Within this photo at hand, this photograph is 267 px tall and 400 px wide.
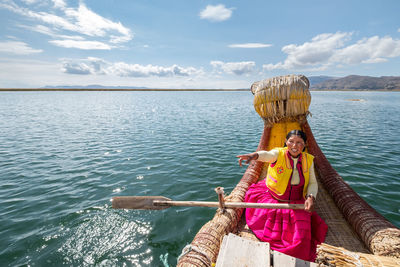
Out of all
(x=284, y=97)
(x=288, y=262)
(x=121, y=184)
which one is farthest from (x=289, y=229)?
(x=121, y=184)

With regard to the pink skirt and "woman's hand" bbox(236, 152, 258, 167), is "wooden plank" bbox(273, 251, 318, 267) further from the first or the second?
"woman's hand" bbox(236, 152, 258, 167)

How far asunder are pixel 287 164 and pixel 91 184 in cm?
676

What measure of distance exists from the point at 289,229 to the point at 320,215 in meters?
Answer: 1.33

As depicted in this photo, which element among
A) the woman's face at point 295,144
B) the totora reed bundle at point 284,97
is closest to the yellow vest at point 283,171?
the woman's face at point 295,144

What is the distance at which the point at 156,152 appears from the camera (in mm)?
10797

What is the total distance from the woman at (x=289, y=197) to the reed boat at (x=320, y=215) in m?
0.29

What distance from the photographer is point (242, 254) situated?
7.94 feet

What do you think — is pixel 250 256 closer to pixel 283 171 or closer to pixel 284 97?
pixel 283 171

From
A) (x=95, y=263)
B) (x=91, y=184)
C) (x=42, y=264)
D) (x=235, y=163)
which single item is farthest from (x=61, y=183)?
(x=235, y=163)

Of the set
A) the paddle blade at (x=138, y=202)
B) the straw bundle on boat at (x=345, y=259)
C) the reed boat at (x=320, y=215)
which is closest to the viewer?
the straw bundle on boat at (x=345, y=259)

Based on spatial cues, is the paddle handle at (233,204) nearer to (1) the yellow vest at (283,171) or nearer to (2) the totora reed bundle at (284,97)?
(1) the yellow vest at (283,171)

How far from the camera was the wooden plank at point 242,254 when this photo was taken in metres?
2.32

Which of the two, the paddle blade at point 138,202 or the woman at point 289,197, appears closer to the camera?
the woman at point 289,197

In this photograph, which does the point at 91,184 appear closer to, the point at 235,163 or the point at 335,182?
the point at 235,163
